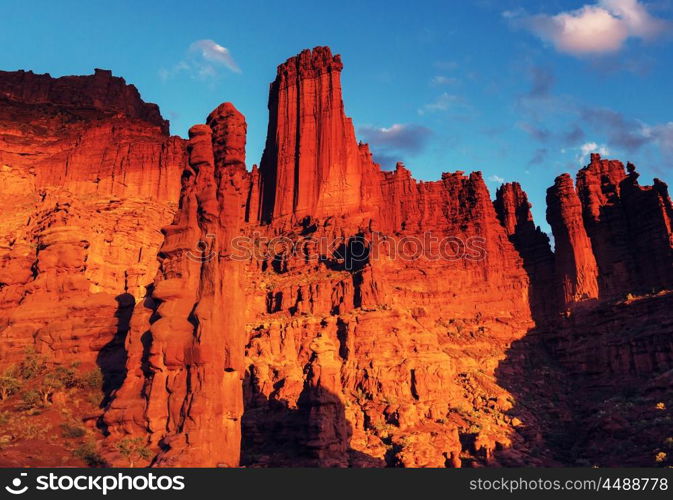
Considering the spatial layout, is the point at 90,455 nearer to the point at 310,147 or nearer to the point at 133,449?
the point at 133,449

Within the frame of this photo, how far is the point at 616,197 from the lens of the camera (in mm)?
88875

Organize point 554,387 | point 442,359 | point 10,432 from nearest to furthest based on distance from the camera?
point 10,432 → point 442,359 → point 554,387

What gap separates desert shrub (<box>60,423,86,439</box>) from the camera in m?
38.1

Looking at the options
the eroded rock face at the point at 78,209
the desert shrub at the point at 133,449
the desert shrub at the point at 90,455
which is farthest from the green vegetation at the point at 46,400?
the eroded rock face at the point at 78,209

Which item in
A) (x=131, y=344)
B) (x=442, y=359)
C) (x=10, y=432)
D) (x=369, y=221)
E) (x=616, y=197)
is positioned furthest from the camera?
(x=369, y=221)

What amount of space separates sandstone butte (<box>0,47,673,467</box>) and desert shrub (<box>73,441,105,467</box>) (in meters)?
0.34

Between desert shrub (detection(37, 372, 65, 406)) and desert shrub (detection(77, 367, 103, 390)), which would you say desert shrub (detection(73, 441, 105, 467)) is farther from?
desert shrub (detection(77, 367, 103, 390))

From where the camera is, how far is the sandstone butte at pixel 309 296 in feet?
132

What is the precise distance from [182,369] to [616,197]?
70.3 m

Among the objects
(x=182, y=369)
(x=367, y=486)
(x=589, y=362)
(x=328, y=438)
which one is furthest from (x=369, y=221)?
(x=367, y=486)

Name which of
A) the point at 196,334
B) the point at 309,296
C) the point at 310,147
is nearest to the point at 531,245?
the point at 309,296

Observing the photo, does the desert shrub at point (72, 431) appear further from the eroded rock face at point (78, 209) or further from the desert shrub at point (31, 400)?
the eroded rock face at point (78, 209)

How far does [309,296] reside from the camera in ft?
255

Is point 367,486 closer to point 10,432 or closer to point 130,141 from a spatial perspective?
point 10,432
